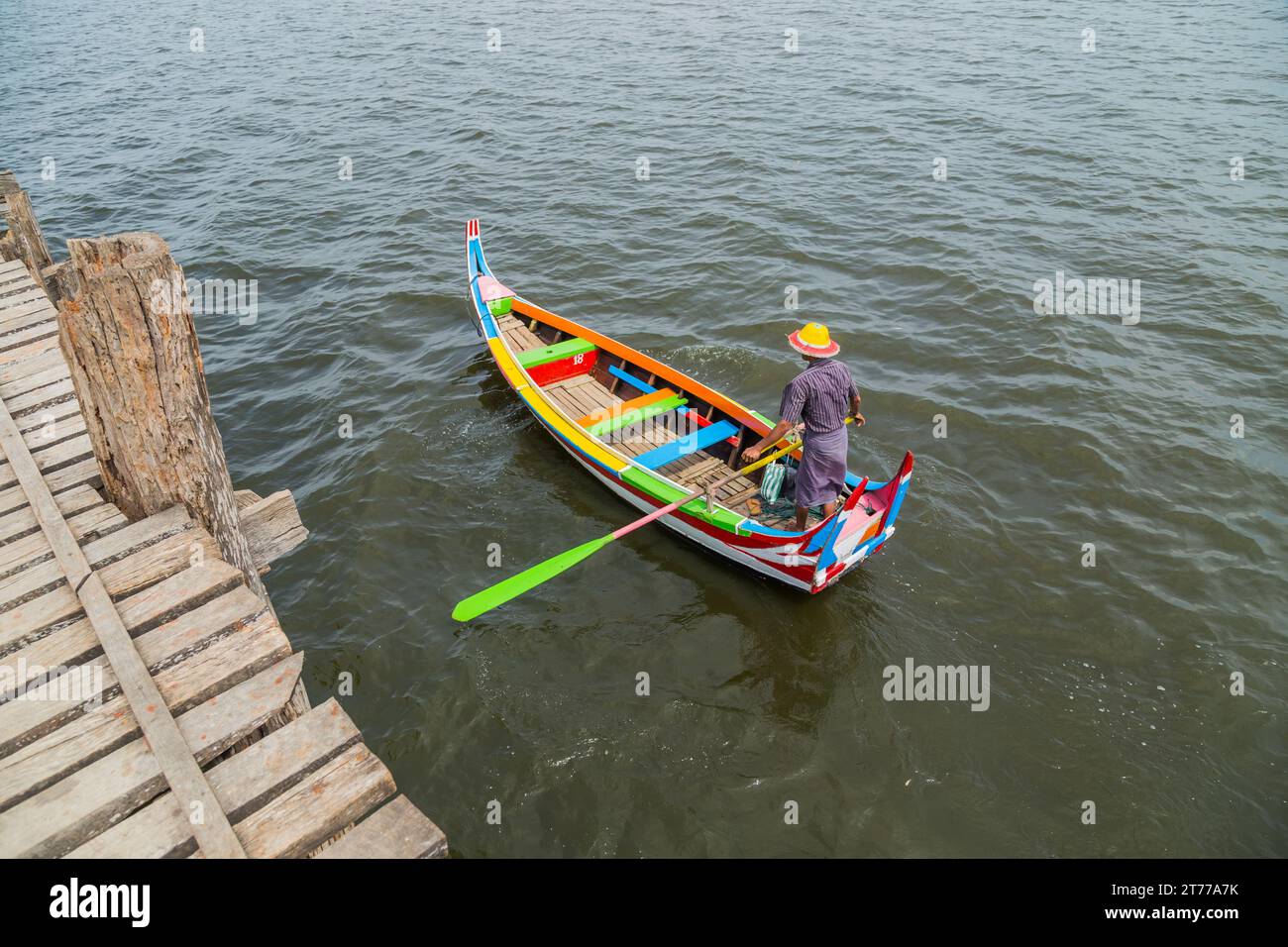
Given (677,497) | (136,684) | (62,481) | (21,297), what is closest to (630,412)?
(677,497)

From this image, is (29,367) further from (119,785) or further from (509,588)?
(119,785)

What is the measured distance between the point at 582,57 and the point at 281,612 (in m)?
25.6

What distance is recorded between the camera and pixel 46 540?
6066mm

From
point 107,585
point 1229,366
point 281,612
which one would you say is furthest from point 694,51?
point 107,585

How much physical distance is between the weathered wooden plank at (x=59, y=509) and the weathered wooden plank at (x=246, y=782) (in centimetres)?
299

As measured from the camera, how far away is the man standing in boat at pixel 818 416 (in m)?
8.14

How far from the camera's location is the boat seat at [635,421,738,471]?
32.8 ft

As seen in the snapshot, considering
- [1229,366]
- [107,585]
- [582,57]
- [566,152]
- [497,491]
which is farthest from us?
[582,57]

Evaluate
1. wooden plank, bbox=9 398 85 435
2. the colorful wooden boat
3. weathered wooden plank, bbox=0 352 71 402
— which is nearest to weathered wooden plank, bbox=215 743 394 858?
wooden plank, bbox=9 398 85 435

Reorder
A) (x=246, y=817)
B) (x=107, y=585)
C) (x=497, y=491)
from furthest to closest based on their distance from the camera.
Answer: (x=497, y=491), (x=107, y=585), (x=246, y=817)

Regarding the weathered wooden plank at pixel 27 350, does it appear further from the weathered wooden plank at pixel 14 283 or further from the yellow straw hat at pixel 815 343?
the yellow straw hat at pixel 815 343

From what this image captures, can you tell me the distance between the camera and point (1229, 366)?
12.2 m
